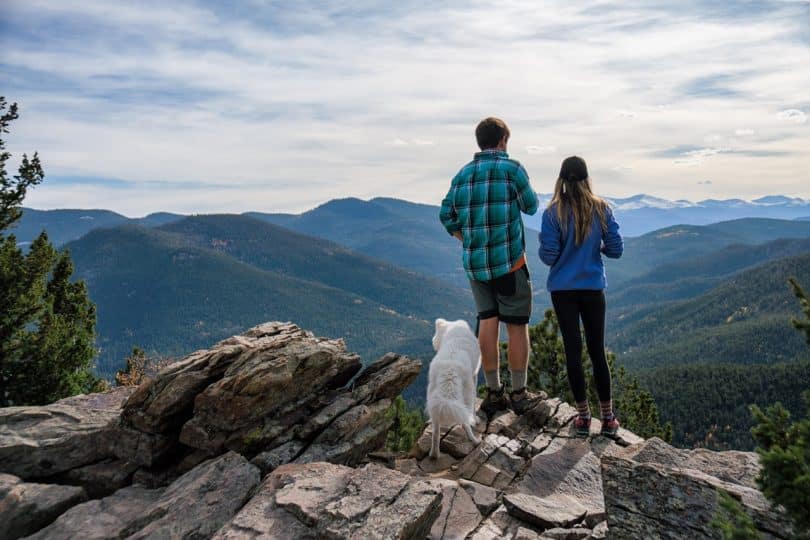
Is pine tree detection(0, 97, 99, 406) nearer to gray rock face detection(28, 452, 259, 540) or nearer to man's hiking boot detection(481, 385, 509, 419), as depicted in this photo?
gray rock face detection(28, 452, 259, 540)

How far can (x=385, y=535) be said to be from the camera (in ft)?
15.0

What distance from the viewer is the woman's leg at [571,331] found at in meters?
7.00

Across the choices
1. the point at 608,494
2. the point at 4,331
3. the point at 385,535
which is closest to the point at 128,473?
the point at 385,535

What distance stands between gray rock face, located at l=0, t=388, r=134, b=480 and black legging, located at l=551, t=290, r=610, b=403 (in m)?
7.18

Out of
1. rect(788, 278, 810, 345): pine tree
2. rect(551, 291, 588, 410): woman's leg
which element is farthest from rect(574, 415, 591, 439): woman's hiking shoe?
rect(788, 278, 810, 345): pine tree

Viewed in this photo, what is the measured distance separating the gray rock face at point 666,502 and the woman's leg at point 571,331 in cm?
215

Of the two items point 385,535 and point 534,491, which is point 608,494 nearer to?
point 534,491

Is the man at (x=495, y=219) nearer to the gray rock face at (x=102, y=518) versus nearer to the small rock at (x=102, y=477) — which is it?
the gray rock face at (x=102, y=518)

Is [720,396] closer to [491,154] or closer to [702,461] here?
[702,461]

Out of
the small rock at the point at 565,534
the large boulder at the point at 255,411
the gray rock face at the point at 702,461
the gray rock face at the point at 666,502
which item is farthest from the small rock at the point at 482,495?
the large boulder at the point at 255,411

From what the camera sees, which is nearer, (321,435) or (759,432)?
(759,432)

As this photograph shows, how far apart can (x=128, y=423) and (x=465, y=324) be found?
554 centimetres

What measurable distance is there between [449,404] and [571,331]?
206 centimetres

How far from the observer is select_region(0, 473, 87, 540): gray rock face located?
6.11 meters
